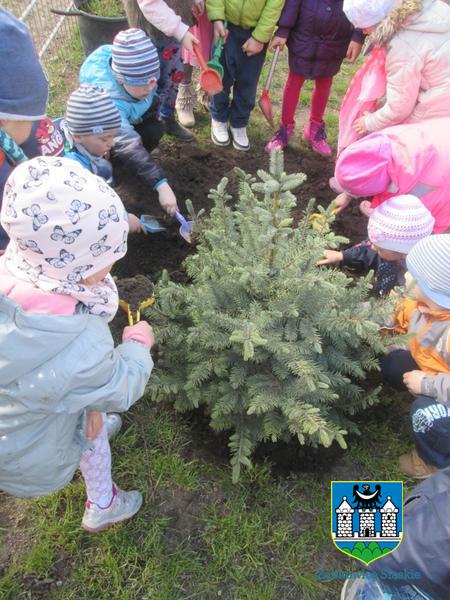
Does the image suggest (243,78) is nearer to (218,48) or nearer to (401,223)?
(218,48)

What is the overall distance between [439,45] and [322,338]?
213 centimetres

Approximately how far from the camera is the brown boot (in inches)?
104

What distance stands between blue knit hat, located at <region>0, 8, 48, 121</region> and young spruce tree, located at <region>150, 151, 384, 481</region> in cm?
88

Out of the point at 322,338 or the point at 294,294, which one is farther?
the point at 322,338

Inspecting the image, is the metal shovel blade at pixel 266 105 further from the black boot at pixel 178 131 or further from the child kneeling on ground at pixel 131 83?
the child kneeling on ground at pixel 131 83

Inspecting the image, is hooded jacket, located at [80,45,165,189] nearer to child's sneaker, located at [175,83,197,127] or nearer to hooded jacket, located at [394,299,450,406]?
child's sneaker, located at [175,83,197,127]

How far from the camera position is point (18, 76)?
1.98 m

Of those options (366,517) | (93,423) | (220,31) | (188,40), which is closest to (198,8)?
(220,31)

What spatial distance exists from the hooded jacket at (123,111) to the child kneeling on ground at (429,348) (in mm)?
1784

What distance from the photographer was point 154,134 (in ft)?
12.5

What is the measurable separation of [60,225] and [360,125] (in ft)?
9.17

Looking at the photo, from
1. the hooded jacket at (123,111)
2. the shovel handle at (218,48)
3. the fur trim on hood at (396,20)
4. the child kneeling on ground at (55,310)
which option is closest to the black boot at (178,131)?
the shovel handle at (218,48)

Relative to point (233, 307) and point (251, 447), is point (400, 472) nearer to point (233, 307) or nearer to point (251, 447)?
point (251, 447)

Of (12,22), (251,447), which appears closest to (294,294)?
(251,447)
